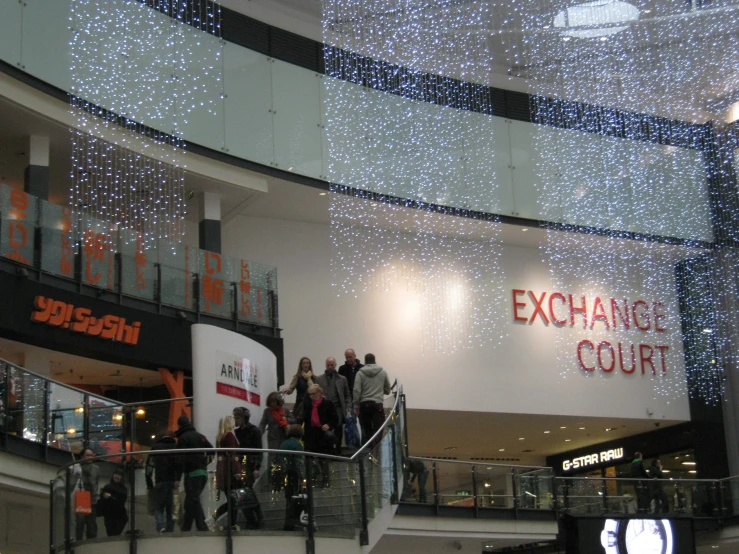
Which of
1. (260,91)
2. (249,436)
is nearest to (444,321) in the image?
(260,91)

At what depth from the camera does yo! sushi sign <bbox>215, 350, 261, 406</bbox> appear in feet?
38.8

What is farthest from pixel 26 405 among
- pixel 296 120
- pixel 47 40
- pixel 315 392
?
pixel 296 120

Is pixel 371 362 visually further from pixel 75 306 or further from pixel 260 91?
pixel 260 91

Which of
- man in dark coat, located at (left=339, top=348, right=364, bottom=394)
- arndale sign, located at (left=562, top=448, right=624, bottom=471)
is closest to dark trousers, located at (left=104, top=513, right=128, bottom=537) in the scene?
man in dark coat, located at (left=339, top=348, right=364, bottom=394)

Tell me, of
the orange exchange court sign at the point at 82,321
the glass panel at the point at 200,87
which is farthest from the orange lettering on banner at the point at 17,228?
the glass panel at the point at 200,87

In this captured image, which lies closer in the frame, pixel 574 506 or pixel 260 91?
pixel 574 506

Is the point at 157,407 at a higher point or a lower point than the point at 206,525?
higher

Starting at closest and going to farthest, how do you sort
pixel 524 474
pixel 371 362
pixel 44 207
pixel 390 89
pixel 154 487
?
pixel 154 487, pixel 371 362, pixel 44 207, pixel 524 474, pixel 390 89

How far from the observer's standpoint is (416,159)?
19.6m

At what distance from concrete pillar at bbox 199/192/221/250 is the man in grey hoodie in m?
5.82

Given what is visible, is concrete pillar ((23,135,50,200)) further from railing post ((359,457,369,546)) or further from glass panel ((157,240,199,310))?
railing post ((359,457,369,546))

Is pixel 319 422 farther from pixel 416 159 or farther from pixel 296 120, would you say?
pixel 416 159

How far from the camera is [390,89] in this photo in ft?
64.4

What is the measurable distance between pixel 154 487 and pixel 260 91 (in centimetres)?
992
